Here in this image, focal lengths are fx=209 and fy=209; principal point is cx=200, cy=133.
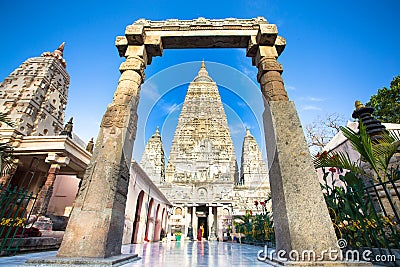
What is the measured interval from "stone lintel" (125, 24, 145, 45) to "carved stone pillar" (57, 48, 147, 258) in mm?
491

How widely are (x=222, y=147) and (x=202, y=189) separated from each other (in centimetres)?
1350

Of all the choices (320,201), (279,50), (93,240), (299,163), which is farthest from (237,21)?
(93,240)

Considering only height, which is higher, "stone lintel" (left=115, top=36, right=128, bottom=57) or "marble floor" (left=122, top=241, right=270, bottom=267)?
"stone lintel" (left=115, top=36, right=128, bottom=57)

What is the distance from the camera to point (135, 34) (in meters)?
4.28

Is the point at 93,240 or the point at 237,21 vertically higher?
the point at 237,21

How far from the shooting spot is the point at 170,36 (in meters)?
4.51

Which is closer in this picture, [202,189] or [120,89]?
[120,89]

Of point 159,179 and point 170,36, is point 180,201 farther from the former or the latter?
point 170,36

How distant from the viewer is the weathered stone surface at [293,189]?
104 inches

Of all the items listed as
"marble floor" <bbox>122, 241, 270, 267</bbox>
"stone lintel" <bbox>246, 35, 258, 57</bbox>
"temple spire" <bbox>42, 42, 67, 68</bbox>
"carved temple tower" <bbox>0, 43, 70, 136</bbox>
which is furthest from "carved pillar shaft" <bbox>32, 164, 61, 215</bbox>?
"temple spire" <bbox>42, 42, 67, 68</bbox>

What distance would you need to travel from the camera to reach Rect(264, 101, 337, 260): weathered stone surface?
104 inches

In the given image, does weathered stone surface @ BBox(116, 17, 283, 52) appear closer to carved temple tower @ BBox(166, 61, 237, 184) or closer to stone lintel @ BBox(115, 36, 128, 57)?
stone lintel @ BBox(115, 36, 128, 57)

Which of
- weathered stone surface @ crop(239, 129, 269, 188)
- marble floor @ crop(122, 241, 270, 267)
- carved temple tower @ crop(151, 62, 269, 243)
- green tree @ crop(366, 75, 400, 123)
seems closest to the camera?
marble floor @ crop(122, 241, 270, 267)

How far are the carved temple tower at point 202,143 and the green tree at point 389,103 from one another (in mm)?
19827
